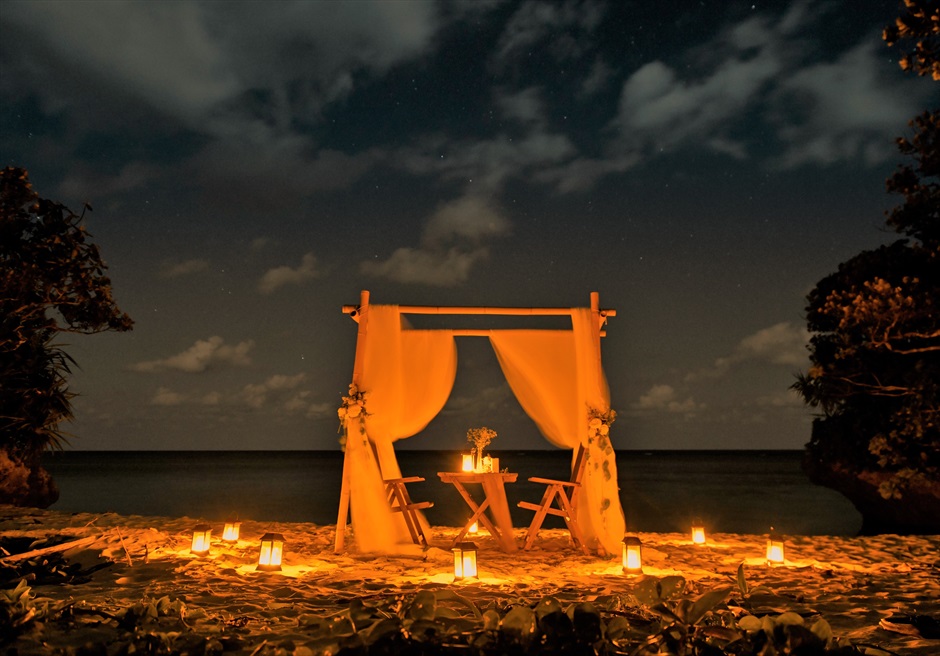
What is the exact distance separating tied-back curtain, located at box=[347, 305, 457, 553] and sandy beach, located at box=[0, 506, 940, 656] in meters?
0.56

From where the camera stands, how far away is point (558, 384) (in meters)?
6.00

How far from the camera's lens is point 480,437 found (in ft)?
19.9

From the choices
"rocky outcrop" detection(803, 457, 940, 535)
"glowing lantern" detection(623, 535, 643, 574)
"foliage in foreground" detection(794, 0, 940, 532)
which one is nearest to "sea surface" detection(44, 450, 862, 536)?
"rocky outcrop" detection(803, 457, 940, 535)

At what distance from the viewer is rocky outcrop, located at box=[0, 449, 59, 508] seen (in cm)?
902

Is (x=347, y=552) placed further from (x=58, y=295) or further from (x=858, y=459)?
(x=858, y=459)

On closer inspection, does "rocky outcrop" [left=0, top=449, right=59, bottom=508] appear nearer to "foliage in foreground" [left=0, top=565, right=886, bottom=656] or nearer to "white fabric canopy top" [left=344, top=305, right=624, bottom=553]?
"white fabric canopy top" [left=344, top=305, right=624, bottom=553]

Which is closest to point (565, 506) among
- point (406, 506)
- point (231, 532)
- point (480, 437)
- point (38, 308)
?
point (480, 437)

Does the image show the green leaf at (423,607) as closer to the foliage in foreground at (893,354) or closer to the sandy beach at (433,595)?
the sandy beach at (433,595)

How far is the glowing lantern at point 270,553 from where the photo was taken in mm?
4812

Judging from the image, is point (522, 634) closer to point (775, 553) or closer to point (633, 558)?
point (633, 558)

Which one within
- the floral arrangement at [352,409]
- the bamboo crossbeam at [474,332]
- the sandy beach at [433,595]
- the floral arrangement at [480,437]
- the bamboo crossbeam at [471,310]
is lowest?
the sandy beach at [433,595]

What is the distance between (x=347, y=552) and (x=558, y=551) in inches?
64.9

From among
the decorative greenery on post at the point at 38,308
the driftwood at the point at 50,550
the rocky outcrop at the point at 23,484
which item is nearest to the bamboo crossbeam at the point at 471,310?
the driftwood at the point at 50,550

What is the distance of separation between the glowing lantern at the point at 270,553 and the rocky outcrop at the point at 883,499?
8491 mm
